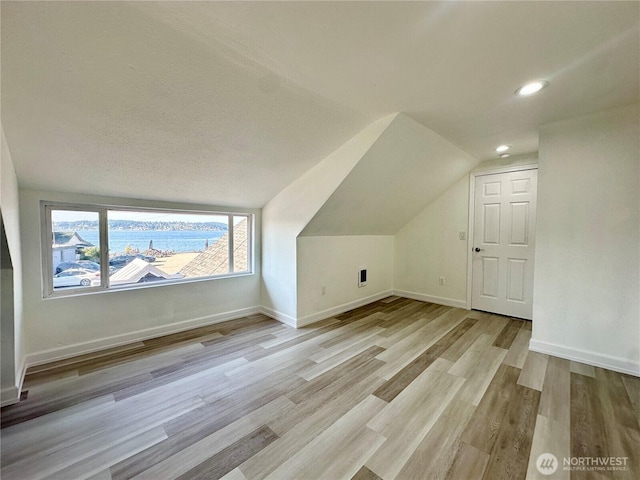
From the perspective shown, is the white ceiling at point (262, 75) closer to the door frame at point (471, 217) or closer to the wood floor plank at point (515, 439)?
the door frame at point (471, 217)

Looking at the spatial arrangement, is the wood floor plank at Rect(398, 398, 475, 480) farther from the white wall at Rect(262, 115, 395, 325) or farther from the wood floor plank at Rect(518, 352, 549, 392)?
the white wall at Rect(262, 115, 395, 325)

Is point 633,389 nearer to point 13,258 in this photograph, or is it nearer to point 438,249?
point 438,249

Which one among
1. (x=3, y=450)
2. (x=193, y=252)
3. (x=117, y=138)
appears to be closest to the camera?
(x=3, y=450)

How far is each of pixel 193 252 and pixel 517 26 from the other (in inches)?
139

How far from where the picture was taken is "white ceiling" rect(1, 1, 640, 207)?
121cm

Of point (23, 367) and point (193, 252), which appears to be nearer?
point (23, 367)

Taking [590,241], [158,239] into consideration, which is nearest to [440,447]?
[590,241]

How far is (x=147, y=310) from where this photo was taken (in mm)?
2877

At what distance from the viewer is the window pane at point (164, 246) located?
2.78m

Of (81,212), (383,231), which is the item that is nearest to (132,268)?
(81,212)

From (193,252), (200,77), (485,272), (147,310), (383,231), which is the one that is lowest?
(147,310)

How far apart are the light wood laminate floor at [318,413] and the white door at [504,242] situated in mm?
1055

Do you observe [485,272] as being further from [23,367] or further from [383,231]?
[23,367]

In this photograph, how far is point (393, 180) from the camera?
3137mm
